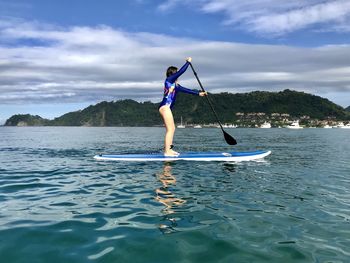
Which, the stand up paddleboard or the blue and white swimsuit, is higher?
the blue and white swimsuit

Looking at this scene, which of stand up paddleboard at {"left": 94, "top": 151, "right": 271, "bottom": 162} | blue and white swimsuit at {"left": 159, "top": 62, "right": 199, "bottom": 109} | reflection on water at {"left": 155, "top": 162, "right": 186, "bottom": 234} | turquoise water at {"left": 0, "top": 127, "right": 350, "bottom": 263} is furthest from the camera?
stand up paddleboard at {"left": 94, "top": 151, "right": 271, "bottom": 162}

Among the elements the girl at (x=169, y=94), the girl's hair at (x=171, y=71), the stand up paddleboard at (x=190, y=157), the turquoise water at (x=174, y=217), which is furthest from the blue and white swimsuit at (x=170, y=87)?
the turquoise water at (x=174, y=217)

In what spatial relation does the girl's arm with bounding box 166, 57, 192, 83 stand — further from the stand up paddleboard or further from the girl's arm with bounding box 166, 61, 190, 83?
the stand up paddleboard

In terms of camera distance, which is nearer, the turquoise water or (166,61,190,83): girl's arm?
the turquoise water

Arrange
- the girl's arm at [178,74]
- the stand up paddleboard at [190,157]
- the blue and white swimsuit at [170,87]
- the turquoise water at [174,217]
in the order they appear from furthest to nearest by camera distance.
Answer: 1. the stand up paddleboard at [190,157]
2. the blue and white swimsuit at [170,87]
3. the girl's arm at [178,74]
4. the turquoise water at [174,217]

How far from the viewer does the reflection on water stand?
642cm

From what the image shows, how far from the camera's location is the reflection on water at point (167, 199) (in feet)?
21.1

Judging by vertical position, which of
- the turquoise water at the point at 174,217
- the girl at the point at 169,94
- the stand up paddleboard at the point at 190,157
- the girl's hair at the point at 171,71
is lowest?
the turquoise water at the point at 174,217

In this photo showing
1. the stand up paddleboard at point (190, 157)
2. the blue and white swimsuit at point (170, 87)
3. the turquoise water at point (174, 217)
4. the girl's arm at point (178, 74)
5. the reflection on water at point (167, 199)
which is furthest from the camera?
the stand up paddleboard at point (190, 157)

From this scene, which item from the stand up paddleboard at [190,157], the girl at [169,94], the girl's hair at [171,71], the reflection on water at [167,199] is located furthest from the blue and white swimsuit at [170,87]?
the reflection on water at [167,199]

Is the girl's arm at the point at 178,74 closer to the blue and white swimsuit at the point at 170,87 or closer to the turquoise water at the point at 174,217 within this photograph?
the blue and white swimsuit at the point at 170,87

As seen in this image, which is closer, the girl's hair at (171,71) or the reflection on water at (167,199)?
the reflection on water at (167,199)

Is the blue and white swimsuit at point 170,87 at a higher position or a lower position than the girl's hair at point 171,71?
lower

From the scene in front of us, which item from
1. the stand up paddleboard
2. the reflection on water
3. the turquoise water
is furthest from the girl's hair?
the turquoise water
